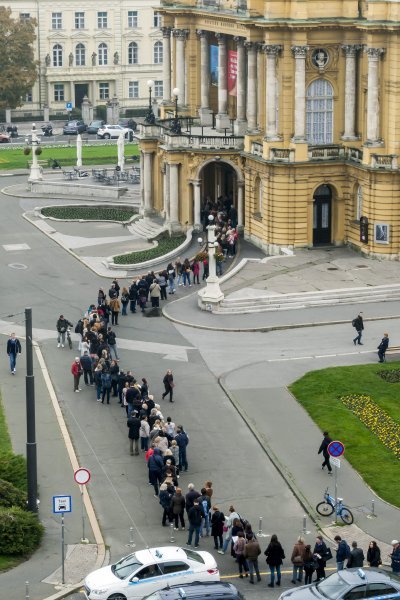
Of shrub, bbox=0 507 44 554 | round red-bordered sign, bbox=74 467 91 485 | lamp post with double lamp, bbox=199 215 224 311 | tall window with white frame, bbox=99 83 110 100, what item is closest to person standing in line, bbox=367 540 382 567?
round red-bordered sign, bbox=74 467 91 485

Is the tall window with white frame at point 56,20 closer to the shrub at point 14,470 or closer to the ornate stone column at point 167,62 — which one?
the ornate stone column at point 167,62

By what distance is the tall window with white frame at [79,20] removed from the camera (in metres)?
150

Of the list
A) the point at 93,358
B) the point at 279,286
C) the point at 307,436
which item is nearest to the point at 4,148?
the point at 279,286

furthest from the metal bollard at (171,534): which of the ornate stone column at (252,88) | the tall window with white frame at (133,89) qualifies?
the tall window with white frame at (133,89)

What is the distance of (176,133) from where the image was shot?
9162cm

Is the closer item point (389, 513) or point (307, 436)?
point (389, 513)

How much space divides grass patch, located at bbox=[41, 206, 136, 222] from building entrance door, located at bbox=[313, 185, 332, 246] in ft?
59.0

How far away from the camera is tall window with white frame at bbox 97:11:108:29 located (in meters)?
150

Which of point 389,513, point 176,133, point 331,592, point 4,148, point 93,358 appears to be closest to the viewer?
point 331,592

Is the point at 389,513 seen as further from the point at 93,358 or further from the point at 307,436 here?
the point at 93,358

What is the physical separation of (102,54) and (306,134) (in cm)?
6998

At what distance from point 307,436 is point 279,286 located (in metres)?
20.5

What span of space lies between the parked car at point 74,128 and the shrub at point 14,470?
91.9 metres

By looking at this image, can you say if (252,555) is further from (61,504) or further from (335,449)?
(335,449)
